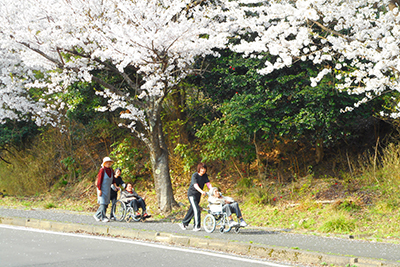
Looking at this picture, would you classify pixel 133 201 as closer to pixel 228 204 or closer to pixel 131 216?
pixel 131 216

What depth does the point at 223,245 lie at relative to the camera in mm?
7844

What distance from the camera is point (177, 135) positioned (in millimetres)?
16531

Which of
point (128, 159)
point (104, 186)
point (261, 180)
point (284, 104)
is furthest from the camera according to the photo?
point (128, 159)

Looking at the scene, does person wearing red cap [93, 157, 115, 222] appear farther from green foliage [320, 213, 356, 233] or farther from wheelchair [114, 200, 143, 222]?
green foliage [320, 213, 356, 233]

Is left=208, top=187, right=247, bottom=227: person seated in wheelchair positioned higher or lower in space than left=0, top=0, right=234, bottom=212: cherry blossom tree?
lower

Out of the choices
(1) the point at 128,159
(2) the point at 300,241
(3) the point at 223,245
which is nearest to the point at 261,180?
(1) the point at 128,159

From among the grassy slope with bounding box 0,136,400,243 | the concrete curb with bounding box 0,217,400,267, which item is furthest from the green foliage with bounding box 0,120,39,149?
the concrete curb with bounding box 0,217,400,267

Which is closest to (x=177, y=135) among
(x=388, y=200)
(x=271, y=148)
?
(x=271, y=148)

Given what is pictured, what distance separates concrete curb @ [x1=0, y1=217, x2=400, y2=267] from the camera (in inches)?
253

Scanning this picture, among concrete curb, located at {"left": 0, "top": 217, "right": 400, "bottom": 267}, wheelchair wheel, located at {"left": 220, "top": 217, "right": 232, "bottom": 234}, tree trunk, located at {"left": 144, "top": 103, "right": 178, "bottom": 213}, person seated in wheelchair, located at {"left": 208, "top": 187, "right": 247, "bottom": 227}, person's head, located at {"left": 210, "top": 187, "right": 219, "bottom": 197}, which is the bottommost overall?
concrete curb, located at {"left": 0, "top": 217, "right": 400, "bottom": 267}

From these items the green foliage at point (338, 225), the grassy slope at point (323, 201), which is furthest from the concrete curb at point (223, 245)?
the green foliage at point (338, 225)

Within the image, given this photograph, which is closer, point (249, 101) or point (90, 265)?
point (90, 265)

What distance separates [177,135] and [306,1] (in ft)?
31.2

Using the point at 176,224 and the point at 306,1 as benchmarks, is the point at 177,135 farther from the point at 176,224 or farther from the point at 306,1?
the point at 306,1
